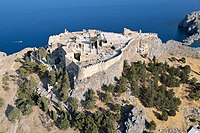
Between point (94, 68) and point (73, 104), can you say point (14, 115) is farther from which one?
point (94, 68)

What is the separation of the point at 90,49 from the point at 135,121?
2211 centimetres

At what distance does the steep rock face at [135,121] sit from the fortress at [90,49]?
12.2m

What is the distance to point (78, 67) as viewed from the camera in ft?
216

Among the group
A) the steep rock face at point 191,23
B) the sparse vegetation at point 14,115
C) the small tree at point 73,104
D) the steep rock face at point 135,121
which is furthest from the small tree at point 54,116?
the steep rock face at point 191,23

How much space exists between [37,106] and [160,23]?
112360mm

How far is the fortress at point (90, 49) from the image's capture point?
66.9m

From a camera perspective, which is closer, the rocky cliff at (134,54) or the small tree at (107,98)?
the small tree at (107,98)

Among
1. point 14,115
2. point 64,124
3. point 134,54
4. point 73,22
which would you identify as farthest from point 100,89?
point 73,22

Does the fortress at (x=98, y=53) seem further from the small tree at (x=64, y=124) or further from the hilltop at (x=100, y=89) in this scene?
the small tree at (x=64, y=124)

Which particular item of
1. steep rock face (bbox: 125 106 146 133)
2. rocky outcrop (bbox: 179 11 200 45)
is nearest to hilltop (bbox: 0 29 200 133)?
steep rock face (bbox: 125 106 146 133)

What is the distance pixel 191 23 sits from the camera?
16288cm

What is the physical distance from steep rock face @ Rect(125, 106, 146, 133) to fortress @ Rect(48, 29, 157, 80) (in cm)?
1215

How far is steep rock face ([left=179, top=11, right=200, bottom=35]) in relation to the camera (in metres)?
156

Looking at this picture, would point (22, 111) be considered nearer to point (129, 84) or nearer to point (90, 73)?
point (90, 73)
